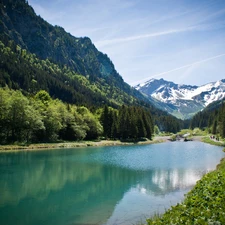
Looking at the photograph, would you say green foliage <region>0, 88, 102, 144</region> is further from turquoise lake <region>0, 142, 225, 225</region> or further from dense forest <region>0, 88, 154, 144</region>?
turquoise lake <region>0, 142, 225, 225</region>

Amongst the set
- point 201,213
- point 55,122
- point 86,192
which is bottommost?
point 86,192

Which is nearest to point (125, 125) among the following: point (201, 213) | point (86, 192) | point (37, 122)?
point (37, 122)

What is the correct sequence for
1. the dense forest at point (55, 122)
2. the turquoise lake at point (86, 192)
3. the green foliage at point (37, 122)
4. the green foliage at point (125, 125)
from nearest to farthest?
the turquoise lake at point (86, 192) → the green foliage at point (37, 122) → the dense forest at point (55, 122) → the green foliage at point (125, 125)

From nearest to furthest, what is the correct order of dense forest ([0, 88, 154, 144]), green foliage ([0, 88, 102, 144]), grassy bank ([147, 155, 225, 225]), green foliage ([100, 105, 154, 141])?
grassy bank ([147, 155, 225, 225]) → green foliage ([0, 88, 102, 144]) → dense forest ([0, 88, 154, 144]) → green foliage ([100, 105, 154, 141])

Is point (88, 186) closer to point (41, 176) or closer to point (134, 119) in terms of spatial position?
point (41, 176)

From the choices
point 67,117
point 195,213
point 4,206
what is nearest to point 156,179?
point 4,206

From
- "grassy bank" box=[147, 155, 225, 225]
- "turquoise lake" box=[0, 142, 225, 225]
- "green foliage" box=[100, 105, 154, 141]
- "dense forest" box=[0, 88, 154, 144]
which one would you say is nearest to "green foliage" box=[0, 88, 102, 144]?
"dense forest" box=[0, 88, 154, 144]

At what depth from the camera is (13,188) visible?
33781mm

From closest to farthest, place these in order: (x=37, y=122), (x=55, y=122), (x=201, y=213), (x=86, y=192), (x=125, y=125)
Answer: (x=201, y=213), (x=86, y=192), (x=37, y=122), (x=55, y=122), (x=125, y=125)

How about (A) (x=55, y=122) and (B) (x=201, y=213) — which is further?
(A) (x=55, y=122)

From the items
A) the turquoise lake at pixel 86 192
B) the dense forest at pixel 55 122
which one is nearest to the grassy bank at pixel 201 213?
the turquoise lake at pixel 86 192

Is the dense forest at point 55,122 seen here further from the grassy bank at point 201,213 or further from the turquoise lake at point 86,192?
the grassy bank at point 201,213

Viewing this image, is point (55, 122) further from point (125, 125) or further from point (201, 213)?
point (201, 213)

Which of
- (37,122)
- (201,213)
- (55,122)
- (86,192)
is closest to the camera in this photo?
(201,213)
